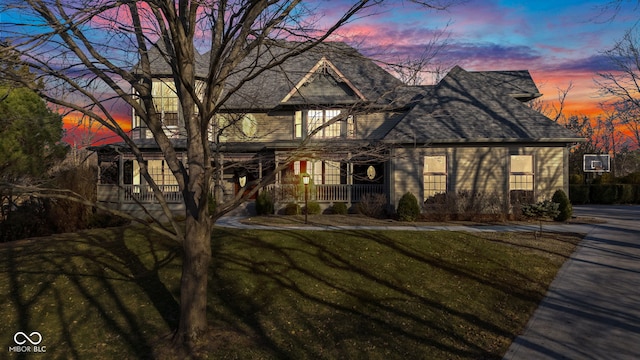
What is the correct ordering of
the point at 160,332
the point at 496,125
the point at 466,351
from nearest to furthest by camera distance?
the point at 466,351, the point at 160,332, the point at 496,125

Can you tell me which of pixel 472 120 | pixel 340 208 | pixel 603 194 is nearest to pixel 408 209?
pixel 340 208

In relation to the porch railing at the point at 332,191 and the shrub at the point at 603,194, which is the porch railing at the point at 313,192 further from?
the shrub at the point at 603,194

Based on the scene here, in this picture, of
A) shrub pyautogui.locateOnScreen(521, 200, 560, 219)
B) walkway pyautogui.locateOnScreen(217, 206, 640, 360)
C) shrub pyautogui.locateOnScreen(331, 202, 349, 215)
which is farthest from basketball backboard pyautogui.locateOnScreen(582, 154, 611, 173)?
walkway pyautogui.locateOnScreen(217, 206, 640, 360)

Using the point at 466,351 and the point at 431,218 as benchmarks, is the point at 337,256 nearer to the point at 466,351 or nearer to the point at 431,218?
the point at 466,351

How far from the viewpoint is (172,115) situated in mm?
26531

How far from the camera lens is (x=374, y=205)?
69.2 feet

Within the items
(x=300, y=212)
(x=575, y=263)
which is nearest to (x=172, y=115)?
(x=300, y=212)

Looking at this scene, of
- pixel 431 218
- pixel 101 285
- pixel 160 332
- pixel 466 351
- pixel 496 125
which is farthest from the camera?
pixel 496 125

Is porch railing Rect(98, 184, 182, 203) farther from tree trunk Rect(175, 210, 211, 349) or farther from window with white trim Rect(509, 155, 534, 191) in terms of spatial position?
tree trunk Rect(175, 210, 211, 349)

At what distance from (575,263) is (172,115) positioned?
21757 mm

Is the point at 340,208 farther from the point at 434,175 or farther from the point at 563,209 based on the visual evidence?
the point at 563,209

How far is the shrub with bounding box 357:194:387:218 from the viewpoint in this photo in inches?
829

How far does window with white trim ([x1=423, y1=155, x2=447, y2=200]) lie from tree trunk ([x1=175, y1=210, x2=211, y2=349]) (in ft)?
49.2

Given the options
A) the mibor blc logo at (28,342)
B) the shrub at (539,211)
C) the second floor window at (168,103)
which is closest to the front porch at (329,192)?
the shrub at (539,211)
